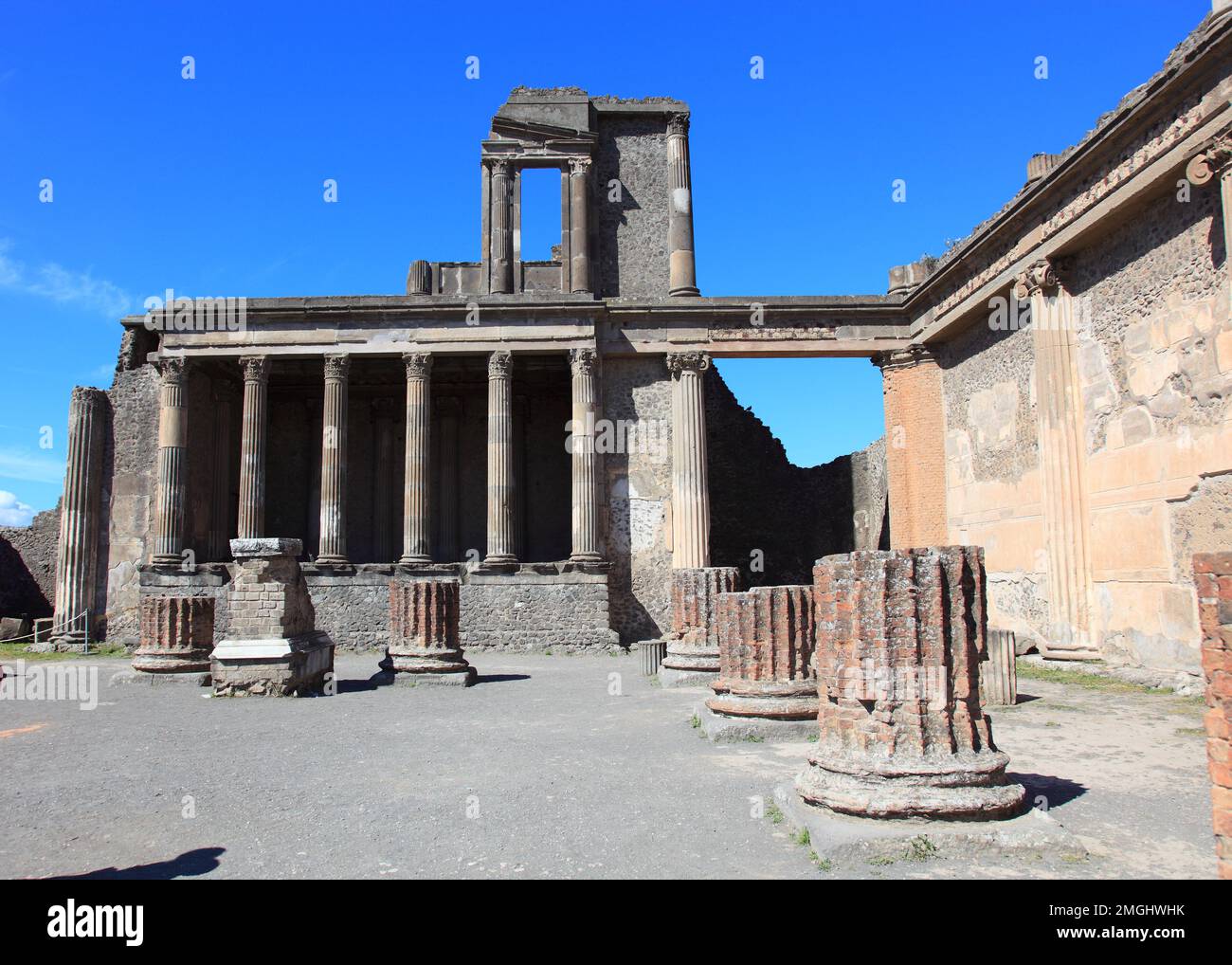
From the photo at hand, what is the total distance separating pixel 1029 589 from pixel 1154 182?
6730mm

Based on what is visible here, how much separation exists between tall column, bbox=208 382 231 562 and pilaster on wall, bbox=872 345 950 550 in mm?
15920

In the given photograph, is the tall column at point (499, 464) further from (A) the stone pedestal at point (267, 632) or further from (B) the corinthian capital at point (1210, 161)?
(B) the corinthian capital at point (1210, 161)

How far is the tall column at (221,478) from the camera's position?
21484 millimetres

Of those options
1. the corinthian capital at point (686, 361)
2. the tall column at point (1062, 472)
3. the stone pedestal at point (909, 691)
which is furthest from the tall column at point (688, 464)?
the stone pedestal at point (909, 691)

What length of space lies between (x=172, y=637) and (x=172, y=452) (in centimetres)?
866

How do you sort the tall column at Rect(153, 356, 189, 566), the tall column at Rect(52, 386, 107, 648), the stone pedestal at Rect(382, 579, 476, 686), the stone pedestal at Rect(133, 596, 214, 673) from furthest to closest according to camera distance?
the tall column at Rect(52, 386, 107, 648) → the tall column at Rect(153, 356, 189, 566) → the stone pedestal at Rect(133, 596, 214, 673) → the stone pedestal at Rect(382, 579, 476, 686)

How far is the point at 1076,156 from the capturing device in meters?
12.6

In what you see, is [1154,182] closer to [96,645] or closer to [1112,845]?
[1112,845]

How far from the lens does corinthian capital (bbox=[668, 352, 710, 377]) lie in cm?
2011

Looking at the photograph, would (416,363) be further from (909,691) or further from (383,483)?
(909,691)

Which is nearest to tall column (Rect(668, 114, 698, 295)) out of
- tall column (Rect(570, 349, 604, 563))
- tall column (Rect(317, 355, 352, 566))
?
tall column (Rect(570, 349, 604, 563))

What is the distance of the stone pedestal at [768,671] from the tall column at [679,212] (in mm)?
14951

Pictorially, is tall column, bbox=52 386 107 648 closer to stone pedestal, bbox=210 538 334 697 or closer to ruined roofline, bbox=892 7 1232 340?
stone pedestal, bbox=210 538 334 697

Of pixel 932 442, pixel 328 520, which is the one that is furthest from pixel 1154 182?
pixel 328 520
